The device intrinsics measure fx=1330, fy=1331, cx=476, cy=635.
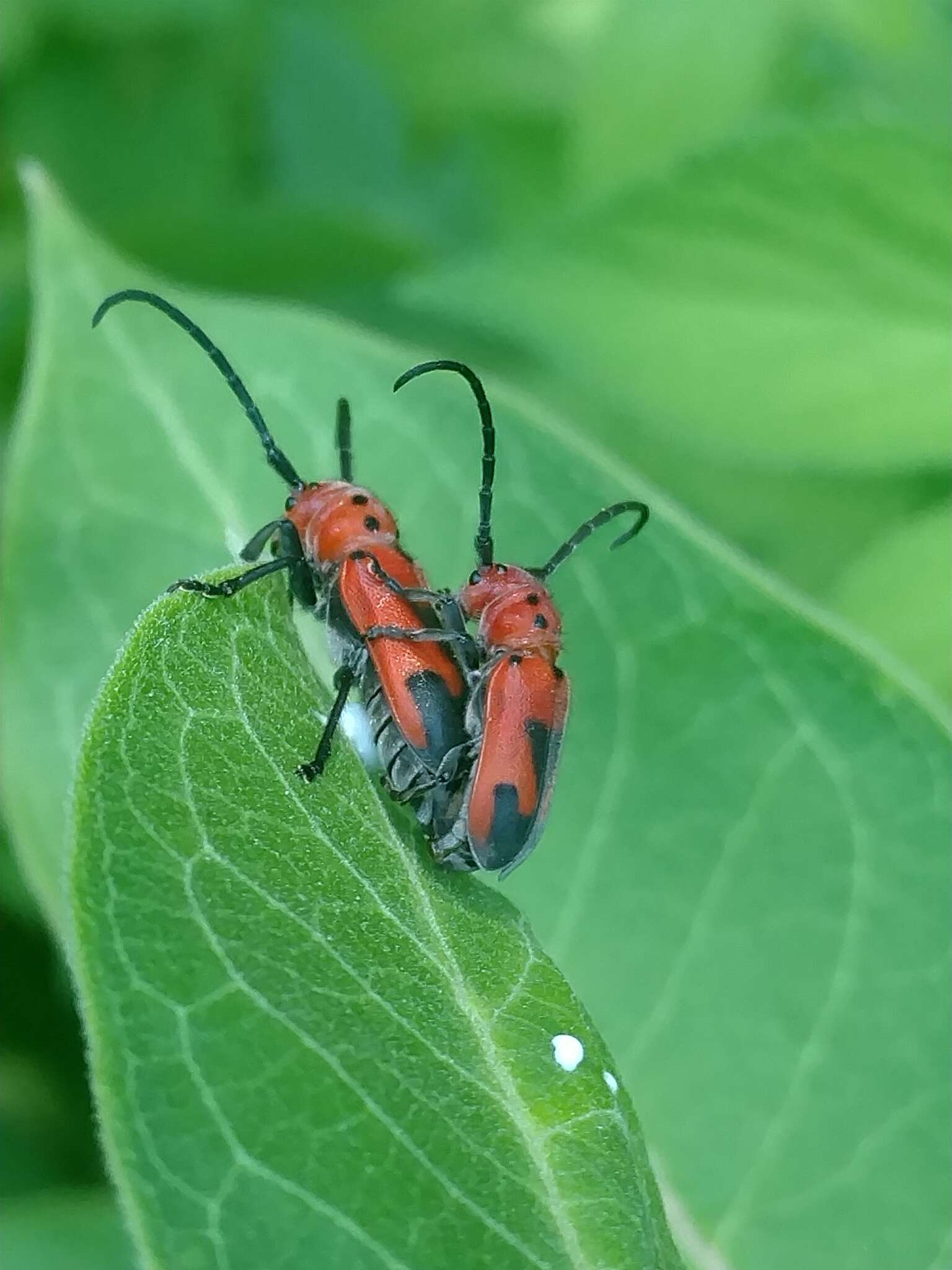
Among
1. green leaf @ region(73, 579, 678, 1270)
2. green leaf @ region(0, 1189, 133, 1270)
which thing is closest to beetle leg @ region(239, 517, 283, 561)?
green leaf @ region(73, 579, 678, 1270)

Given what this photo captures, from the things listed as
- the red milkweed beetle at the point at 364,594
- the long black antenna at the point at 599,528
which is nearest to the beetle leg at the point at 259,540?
the red milkweed beetle at the point at 364,594

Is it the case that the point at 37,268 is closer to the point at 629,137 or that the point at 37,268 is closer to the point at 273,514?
the point at 273,514

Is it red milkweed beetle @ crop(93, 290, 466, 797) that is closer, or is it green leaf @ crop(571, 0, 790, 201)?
red milkweed beetle @ crop(93, 290, 466, 797)

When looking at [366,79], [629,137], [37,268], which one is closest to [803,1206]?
[37,268]

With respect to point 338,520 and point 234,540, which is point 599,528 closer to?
point 338,520

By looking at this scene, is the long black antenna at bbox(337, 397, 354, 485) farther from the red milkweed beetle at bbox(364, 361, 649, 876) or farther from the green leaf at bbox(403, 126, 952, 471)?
the green leaf at bbox(403, 126, 952, 471)
